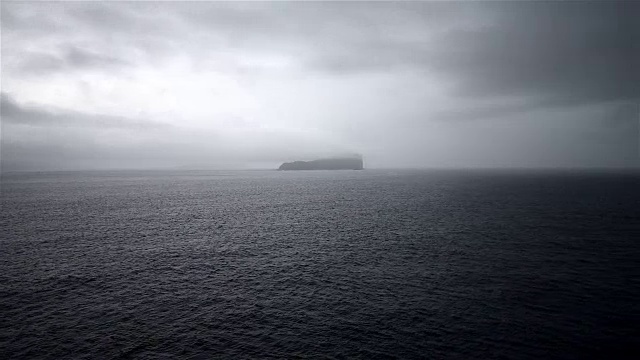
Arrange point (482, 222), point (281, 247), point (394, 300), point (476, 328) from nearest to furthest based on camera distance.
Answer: point (476, 328) → point (394, 300) → point (281, 247) → point (482, 222)

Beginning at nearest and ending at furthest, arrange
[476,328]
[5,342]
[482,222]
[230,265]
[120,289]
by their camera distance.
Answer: [5,342] → [476,328] → [120,289] → [230,265] → [482,222]

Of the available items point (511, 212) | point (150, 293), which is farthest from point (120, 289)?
point (511, 212)

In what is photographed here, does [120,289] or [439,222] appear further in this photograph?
[439,222]

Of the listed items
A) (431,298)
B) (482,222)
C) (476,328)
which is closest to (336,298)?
(431,298)

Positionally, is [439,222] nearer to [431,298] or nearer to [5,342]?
[431,298]

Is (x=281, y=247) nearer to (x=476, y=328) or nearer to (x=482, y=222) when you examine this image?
(x=476, y=328)

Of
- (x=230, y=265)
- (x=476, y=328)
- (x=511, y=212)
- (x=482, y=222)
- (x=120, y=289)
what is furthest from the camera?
(x=511, y=212)
